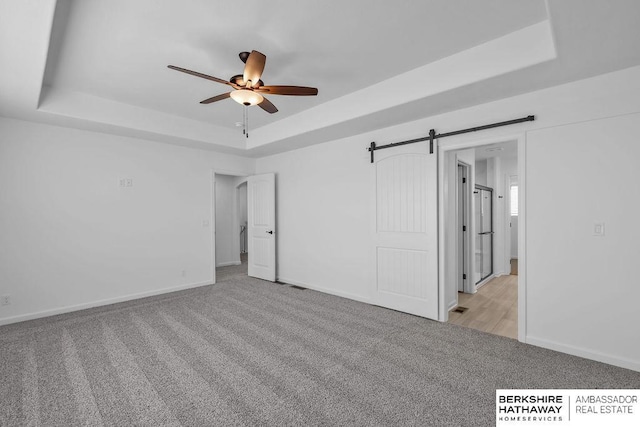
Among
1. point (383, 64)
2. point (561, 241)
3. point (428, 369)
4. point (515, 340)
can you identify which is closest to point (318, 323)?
point (428, 369)

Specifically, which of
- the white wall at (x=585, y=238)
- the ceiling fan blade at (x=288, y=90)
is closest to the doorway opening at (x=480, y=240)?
the white wall at (x=585, y=238)

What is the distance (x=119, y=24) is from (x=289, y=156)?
3.34m

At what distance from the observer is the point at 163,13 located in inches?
84.4

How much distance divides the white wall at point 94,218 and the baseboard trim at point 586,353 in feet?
15.9

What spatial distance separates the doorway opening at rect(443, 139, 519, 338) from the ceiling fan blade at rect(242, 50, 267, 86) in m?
2.34

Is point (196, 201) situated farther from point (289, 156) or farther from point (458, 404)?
point (458, 404)

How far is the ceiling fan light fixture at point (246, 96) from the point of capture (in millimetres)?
2516

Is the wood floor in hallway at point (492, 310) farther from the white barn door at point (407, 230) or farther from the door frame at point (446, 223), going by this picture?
the white barn door at point (407, 230)

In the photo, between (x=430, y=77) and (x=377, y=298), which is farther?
(x=377, y=298)

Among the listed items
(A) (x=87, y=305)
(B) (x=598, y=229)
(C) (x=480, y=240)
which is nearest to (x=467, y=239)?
(C) (x=480, y=240)

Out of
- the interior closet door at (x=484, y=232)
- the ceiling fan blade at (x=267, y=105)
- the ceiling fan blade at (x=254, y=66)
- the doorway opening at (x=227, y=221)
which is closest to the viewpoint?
the ceiling fan blade at (x=254, y=66)

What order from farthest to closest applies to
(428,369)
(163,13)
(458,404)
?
1. (428,369)
2. (163,13)
3. (458,404)

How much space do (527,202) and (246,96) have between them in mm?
2853

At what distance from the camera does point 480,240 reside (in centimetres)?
527
